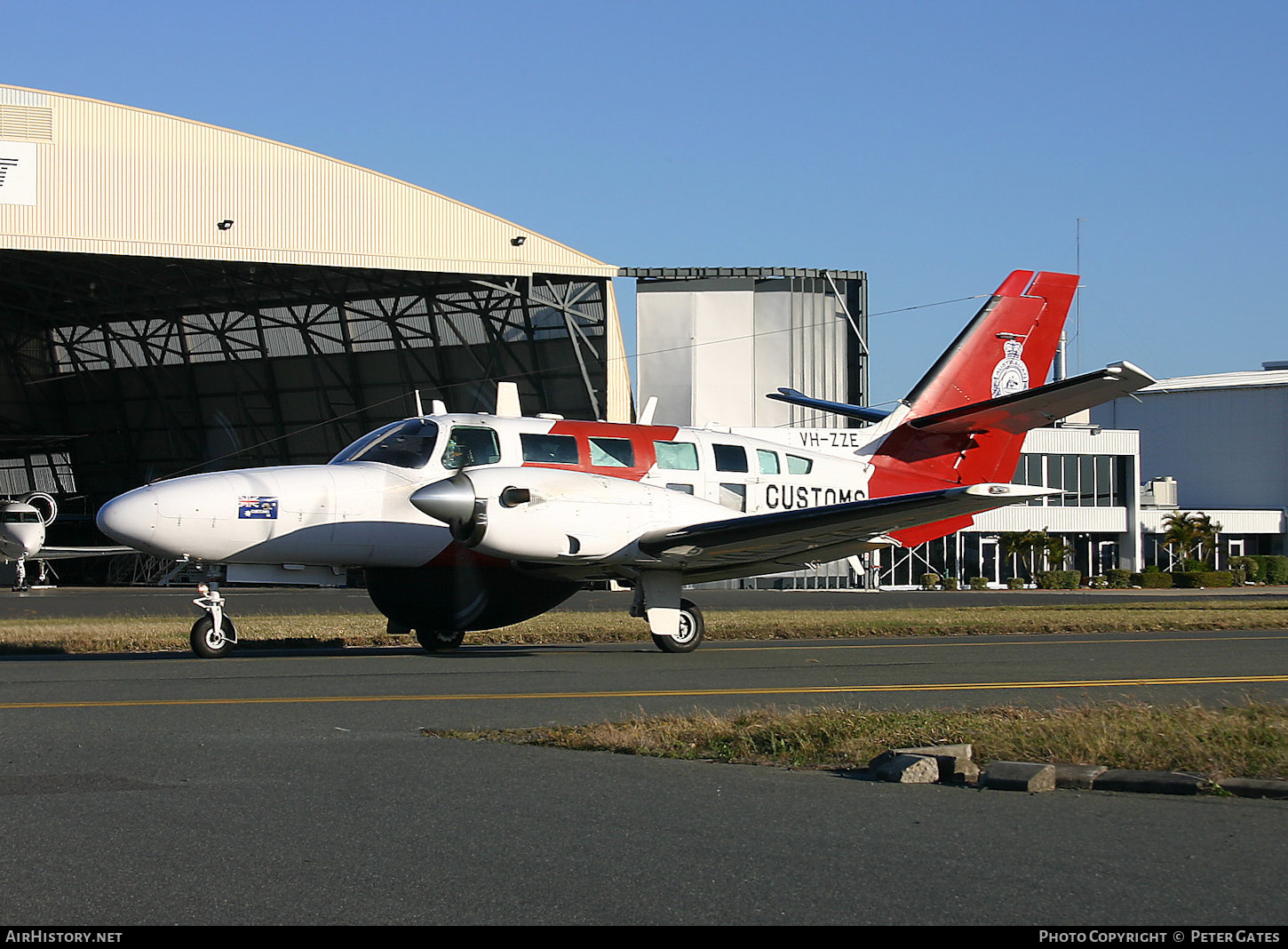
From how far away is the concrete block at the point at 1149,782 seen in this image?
6.27m

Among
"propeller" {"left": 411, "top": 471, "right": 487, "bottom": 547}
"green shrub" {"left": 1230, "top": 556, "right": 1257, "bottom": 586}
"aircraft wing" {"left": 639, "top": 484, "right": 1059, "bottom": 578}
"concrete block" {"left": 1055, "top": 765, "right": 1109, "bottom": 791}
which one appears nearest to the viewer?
"concrete block" {"left": 1055, "top": 765, "right": 1109, "bottom": 791}

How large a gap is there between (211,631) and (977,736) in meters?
9.60

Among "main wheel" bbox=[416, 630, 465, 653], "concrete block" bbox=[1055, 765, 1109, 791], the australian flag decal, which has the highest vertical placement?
the australian flag decal

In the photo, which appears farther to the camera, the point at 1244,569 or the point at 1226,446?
the point at 1226,446

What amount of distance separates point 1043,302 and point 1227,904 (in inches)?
683

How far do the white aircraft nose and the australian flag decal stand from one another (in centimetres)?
89

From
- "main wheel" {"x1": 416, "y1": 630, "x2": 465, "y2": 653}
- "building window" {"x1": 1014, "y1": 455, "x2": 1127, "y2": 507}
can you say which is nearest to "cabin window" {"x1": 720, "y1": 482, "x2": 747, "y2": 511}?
"main wheel" {"x1": 416, "y1": 630, "x2": 465, "y2": 653}

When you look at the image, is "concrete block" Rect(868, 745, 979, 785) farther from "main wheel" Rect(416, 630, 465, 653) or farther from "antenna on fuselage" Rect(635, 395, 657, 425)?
"antenna on fuselage" Rect(635, 395, 657, 425)

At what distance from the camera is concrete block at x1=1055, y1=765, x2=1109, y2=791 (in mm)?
6461

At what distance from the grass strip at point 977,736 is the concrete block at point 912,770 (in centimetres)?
39

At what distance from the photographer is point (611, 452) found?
16.2 metres

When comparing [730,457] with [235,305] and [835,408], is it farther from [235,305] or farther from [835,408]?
Result: [235,305]

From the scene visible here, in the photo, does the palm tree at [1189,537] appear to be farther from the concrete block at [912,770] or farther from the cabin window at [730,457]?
the concrete block at [912,770]

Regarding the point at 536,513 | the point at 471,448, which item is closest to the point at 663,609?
the point at 536,513
